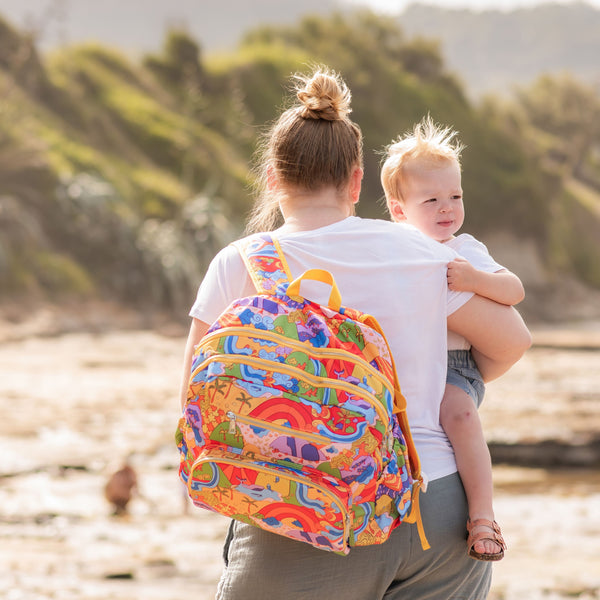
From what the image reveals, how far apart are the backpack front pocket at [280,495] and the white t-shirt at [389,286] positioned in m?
0.29

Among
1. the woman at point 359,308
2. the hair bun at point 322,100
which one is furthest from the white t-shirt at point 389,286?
the hair bun at point 322,100

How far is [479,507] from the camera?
1.82 m

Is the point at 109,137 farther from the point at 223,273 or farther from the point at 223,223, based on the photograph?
the point at 223,273

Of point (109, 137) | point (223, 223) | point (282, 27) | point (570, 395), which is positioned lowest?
point (570, 395)

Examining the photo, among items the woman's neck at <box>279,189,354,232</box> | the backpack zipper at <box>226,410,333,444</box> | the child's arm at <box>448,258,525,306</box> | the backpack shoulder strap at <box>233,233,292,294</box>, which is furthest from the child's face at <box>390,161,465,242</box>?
the backpack zipper at <box>226,410,333,444</box>

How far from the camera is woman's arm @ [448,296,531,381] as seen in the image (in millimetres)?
1855

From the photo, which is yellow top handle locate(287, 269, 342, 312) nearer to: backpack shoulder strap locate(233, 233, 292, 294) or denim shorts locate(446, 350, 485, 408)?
backpack shoulder strap locate(233, 233, 292, 294)

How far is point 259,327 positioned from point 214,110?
28.2m

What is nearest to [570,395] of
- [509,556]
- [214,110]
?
[509,556]

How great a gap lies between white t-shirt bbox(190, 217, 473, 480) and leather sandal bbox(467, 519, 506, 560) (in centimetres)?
13

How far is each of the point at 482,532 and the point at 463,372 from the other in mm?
357

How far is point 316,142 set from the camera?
178 cm

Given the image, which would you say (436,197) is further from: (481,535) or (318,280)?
(481,535)

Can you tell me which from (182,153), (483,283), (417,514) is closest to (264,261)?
(483,283)
